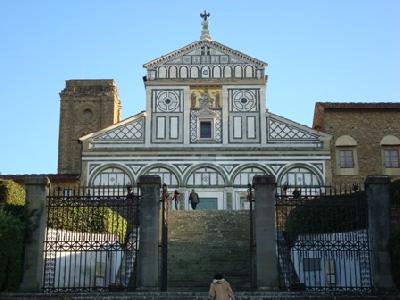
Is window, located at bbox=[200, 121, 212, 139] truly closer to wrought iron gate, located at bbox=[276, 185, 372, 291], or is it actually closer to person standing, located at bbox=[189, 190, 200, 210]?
person standing, located at bbox=[189, 190, 200, 210]

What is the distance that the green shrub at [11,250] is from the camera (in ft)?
54.9

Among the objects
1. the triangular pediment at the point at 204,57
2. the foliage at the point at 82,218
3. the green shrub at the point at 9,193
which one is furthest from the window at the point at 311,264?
the triangular pediment at the point at 204,57

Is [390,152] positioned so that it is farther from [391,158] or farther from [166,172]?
[166,172]

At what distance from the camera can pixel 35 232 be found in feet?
58.2

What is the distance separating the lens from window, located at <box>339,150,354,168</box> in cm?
4266

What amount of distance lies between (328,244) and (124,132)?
25783 millimetres

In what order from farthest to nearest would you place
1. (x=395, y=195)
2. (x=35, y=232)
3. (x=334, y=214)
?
(x=334, y=214)
(x=395, y=195)
(x=35, y=232)

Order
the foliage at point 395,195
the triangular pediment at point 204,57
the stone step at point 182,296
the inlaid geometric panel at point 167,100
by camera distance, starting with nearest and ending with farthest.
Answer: the stone step at point 182,296, the foliage at point 395,195, the inlaid geometric panel at point 167,100, the triangular pediment at point 204,57

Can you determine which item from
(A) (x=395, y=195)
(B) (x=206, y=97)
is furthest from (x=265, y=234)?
(B) (x=206, y=97)

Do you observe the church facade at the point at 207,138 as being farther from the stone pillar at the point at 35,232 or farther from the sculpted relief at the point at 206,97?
the stone pillar at the point at 35,232

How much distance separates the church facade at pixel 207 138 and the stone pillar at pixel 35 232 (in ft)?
71.8

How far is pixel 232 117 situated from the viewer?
139ft

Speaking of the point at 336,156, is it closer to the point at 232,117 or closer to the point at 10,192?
the point at 232,117

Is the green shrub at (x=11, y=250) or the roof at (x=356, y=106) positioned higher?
the roof at (x=356, y=106)
